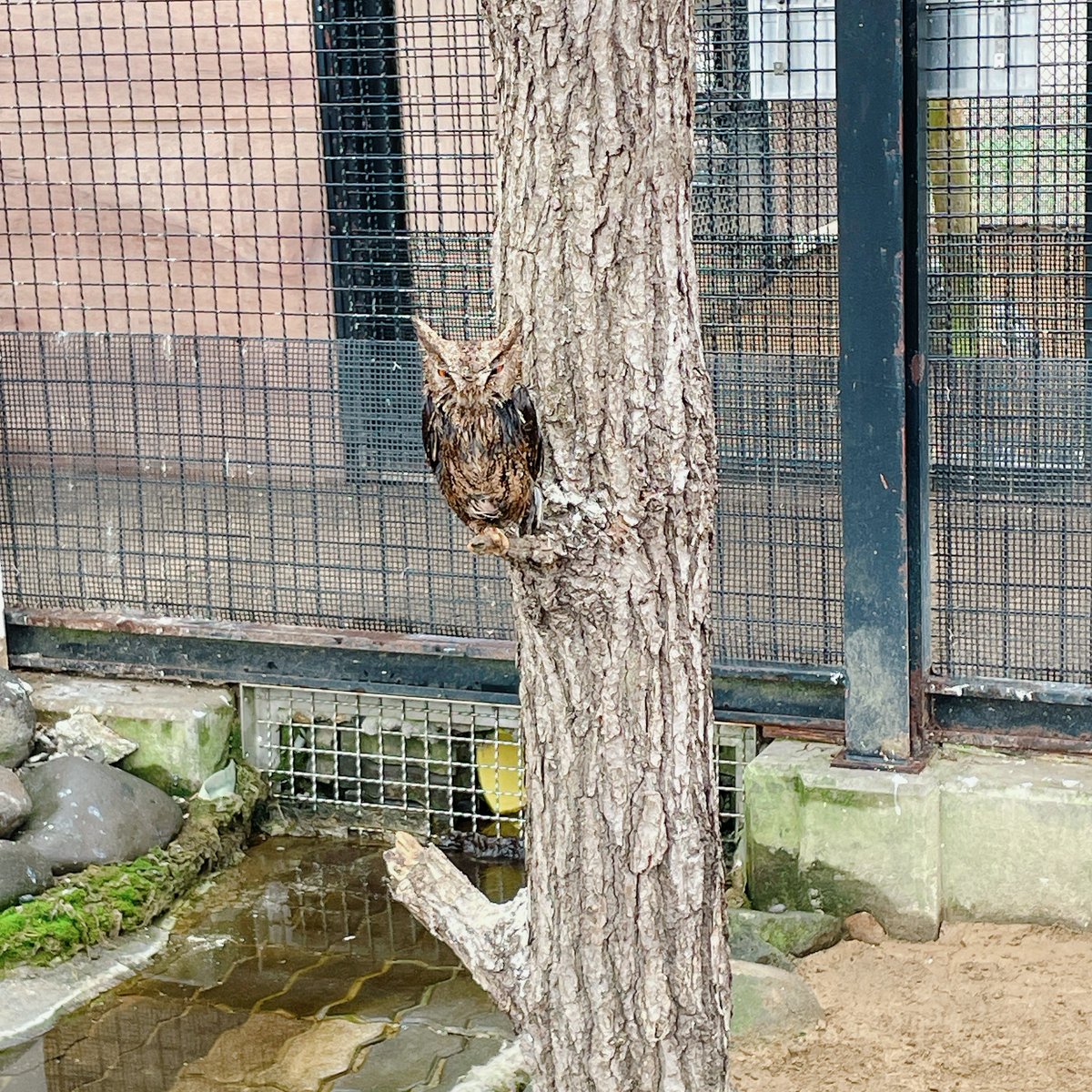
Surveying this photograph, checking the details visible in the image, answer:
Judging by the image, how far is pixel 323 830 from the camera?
5.43 meters

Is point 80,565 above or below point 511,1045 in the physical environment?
above

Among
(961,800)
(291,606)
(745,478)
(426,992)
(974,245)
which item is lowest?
(426,992)

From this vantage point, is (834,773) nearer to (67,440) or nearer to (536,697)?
(536,697)

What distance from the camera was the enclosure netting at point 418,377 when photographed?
4340 mm

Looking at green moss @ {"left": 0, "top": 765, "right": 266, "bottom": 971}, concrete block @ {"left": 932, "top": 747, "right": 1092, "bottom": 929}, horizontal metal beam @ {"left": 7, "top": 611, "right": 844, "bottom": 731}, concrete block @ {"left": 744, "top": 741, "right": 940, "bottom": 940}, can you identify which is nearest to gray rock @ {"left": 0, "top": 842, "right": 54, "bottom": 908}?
green moss @ {"left": 0, "top": 765, "right": 266, "bottom": 971}

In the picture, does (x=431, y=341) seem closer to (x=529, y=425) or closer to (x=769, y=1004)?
(x=529, y=425)

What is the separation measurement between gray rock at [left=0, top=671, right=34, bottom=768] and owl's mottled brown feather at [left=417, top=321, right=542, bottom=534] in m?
2.87

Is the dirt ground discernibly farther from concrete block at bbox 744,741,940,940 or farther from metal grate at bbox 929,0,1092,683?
metal grate at bbox 929,0,1092,683

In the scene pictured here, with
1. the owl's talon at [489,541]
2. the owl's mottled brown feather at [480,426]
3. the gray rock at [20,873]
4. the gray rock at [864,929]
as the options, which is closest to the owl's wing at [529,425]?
the owl's mottled brown feather at [480,426]

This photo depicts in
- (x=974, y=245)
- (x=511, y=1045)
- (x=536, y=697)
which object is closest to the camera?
(x=536, y=697)

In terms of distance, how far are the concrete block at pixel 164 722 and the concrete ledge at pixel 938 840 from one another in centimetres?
182

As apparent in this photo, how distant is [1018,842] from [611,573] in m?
1.97

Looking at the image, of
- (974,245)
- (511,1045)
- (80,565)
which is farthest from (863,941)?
(80,565)

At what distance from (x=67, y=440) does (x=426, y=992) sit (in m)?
2.24
